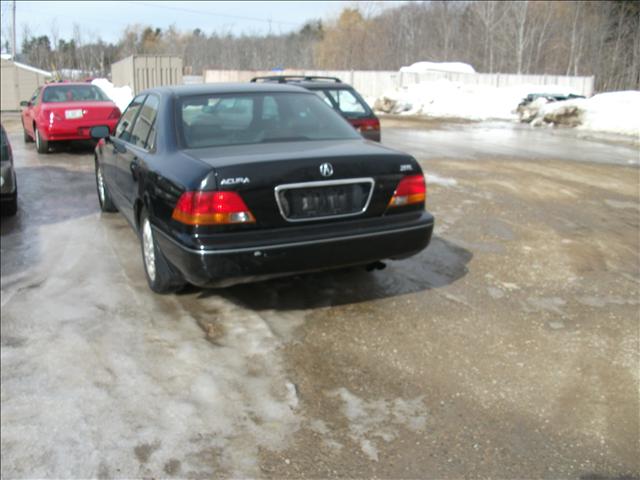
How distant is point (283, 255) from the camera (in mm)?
3971

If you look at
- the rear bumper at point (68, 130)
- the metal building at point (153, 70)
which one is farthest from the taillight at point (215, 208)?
the metal building at point (153, 70)

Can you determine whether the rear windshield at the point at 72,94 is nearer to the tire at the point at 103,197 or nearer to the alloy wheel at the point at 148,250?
the tire at the point at 103,197

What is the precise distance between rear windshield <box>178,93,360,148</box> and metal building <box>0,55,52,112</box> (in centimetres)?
3076

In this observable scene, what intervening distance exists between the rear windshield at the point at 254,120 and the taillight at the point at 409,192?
0.70 metres

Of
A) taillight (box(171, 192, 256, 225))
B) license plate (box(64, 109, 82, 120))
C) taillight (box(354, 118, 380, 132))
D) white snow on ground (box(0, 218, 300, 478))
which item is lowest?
white snow on ground (box(0, 218, 300, 478))

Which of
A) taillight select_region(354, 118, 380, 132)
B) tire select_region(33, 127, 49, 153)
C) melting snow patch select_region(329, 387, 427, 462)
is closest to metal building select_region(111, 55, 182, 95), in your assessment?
tire select_region(33, 127, 49, 153)

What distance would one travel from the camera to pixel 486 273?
17.9 ft

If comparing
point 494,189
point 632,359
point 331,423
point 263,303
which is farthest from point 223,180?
point 494,189

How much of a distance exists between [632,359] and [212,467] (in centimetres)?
262

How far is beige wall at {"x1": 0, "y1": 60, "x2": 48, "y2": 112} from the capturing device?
1266 inches

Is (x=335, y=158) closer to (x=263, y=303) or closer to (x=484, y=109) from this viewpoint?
(x=263, y=303)

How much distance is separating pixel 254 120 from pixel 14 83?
3204cm

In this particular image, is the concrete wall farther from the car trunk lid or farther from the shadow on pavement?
the car trunk lid

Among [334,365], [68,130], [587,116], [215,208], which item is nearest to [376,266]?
[334,365]
